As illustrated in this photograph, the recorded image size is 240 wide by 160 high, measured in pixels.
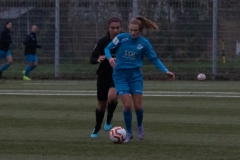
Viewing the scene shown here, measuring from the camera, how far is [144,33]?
841 inches

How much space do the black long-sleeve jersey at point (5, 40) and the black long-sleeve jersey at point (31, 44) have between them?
0.57 meters

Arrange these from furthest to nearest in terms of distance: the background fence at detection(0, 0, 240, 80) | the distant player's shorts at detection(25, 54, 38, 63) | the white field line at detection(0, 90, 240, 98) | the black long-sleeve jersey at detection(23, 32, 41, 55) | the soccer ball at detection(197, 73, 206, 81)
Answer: the black long-sleeve jersey at detection(23, 32, 41, 55)
the distant player's shorts at detection(25, 54, 38, 63)
the background fence at detection(0, 0, 240, 80)
the soccer ball at detection(197, 73, 206, 81)
the white field line at detection(0, 90, 240, 98)

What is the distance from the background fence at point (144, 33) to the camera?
68.5 feet

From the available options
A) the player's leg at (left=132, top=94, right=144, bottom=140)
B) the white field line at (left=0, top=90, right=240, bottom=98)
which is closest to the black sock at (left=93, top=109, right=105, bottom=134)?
the player's leg at (left=132, top=94, right=144, bottom=140)

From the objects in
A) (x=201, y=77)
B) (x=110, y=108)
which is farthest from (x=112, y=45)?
(x=201, y=77)

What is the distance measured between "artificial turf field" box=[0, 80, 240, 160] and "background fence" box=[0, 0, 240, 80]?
4.91m

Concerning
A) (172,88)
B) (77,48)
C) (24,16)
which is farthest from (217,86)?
(24,16)

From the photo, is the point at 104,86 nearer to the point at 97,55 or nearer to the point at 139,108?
the point at 97,55

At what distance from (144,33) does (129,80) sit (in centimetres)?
1287

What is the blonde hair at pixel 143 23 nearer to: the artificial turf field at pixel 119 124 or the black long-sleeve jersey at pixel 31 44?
the artificial turf field at pixel 119 124

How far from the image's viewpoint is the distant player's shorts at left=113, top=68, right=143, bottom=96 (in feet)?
28.1

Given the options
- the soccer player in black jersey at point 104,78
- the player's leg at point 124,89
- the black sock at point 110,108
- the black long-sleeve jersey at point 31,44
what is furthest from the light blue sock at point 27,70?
the player's leg at point 124,89

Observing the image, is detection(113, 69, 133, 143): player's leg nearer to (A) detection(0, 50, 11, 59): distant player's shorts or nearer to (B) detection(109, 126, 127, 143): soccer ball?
(B) detection(109, 126, 127, 143): soccer ball

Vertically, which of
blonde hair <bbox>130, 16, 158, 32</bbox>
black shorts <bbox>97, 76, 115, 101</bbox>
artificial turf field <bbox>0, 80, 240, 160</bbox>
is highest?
blonde hair <bbox>130, 16, 158, 32</bbox>
